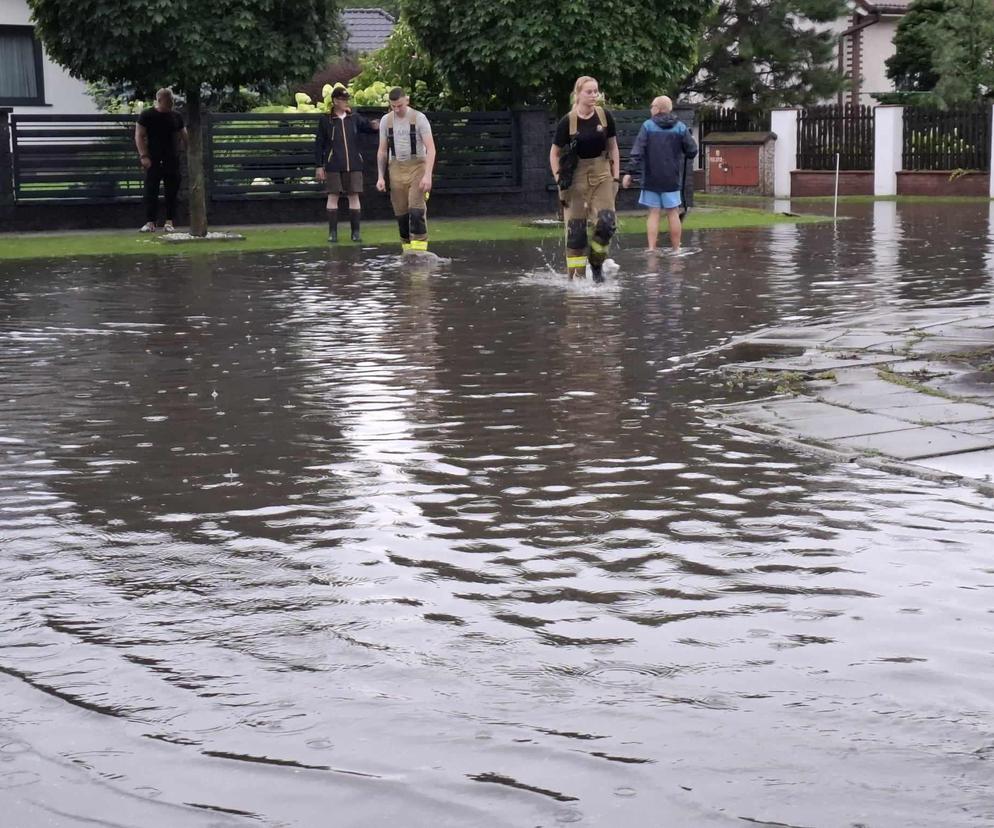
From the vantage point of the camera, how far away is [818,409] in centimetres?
860

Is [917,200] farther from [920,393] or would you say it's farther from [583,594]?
[583,594]

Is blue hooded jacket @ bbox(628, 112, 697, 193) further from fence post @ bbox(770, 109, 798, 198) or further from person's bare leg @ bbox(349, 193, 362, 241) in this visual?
fence post @ bbox(770, 109, 798, 198)

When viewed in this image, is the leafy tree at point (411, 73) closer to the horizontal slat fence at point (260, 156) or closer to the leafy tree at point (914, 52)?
the horizontal slat fence at point (260, 156)

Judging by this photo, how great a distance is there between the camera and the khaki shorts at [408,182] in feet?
62.3

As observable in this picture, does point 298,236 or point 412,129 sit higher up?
point 412,129

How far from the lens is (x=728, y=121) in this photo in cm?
4369

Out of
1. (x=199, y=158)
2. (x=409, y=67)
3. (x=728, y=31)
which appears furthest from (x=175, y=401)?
(x=728, y=31)

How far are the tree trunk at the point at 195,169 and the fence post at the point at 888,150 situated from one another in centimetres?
1942

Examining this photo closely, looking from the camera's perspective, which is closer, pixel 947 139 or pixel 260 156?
pixel 260 156

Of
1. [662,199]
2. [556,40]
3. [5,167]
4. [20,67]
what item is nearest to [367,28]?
[20,67]

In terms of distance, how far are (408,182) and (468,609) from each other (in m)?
14.3

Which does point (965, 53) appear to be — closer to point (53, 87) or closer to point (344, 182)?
point (53, 87)

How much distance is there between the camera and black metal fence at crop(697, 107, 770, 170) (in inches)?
1692

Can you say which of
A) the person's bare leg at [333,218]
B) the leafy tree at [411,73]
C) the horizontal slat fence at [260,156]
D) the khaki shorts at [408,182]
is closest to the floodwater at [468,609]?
the khaki shorts at [408,182]
